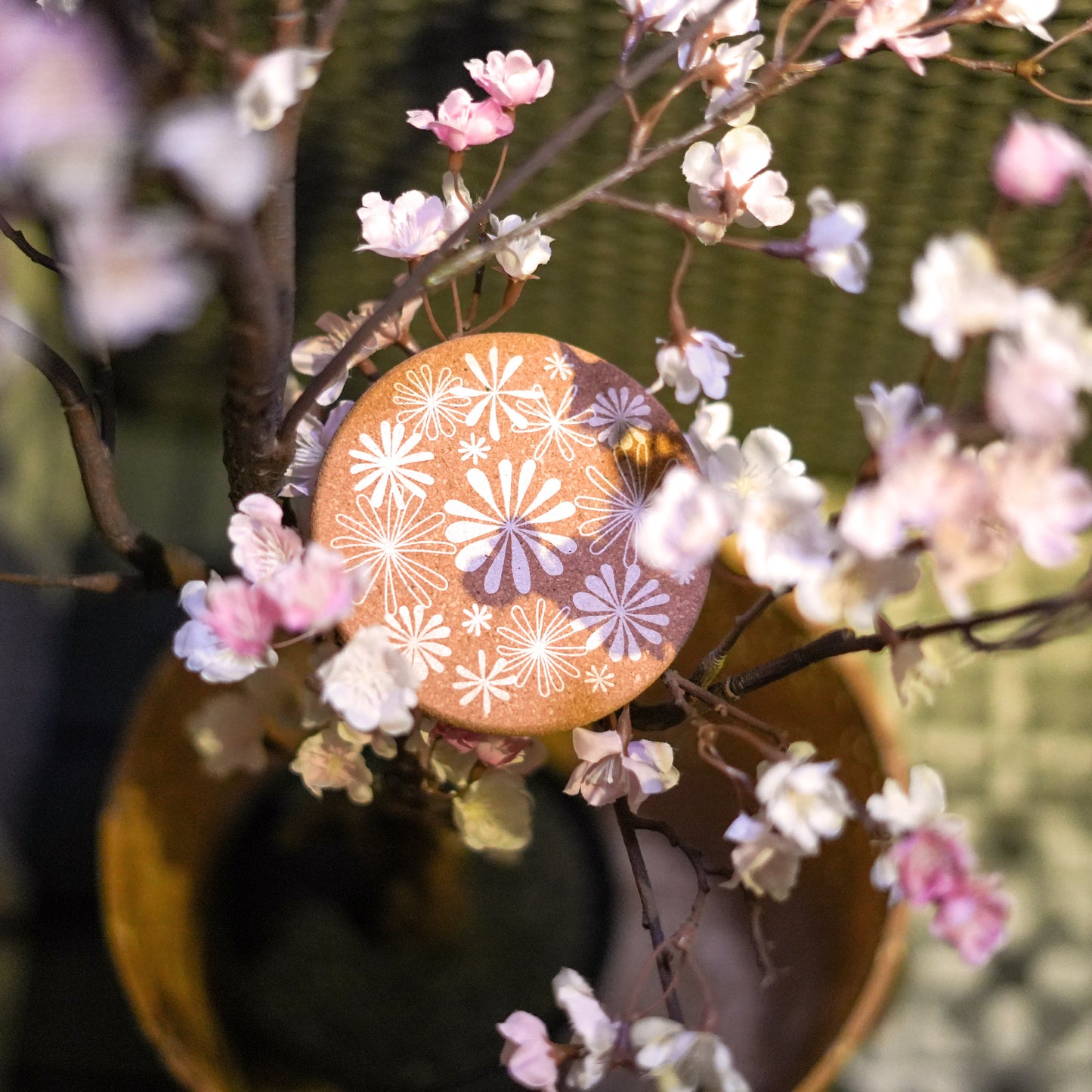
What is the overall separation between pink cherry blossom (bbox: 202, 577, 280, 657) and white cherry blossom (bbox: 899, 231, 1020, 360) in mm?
226

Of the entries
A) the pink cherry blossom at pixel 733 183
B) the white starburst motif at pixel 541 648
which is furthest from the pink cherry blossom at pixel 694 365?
the white starburst motif at pixel 541 648

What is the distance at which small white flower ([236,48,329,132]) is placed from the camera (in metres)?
0.26

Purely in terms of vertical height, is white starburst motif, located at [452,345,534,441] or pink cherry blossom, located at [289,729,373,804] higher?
white starburst motif, located at [452,345,534,441]

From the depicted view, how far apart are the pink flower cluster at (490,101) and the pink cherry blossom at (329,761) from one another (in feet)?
0.89

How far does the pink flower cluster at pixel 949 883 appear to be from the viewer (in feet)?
1.09

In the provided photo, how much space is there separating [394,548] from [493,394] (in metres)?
0.09

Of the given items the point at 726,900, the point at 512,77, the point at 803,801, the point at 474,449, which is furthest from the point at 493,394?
the point at 726,900

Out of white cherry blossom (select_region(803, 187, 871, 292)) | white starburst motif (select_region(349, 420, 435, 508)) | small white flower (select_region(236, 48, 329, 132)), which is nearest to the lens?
small white flower (select_region(236, 48, 329, 132))

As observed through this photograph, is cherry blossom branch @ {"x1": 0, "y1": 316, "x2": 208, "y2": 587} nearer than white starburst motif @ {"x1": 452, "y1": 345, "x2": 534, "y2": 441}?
Yes

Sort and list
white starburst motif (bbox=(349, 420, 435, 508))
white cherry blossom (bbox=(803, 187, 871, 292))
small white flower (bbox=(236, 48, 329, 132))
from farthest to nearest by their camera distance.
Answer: white starburst motif (bbox=(349, 420, 435, 508)), white cherry blossom (bbox=(803, 187, 871, 292)), small white flower (bbox=(236, 48, 329, 132))

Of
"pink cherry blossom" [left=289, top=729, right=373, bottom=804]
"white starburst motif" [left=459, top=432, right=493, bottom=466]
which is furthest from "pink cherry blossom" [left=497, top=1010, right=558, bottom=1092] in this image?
"white starburst motif" [left=459, top=432, right=493, bottom=466]

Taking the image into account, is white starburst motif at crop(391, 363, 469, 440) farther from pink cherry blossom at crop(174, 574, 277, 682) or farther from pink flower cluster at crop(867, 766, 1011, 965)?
pink flower cluster at crop(867, 766, 1011, 965)

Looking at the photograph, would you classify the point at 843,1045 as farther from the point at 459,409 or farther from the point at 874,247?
the point at 874,247

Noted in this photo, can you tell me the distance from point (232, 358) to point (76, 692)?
2.62 ft
